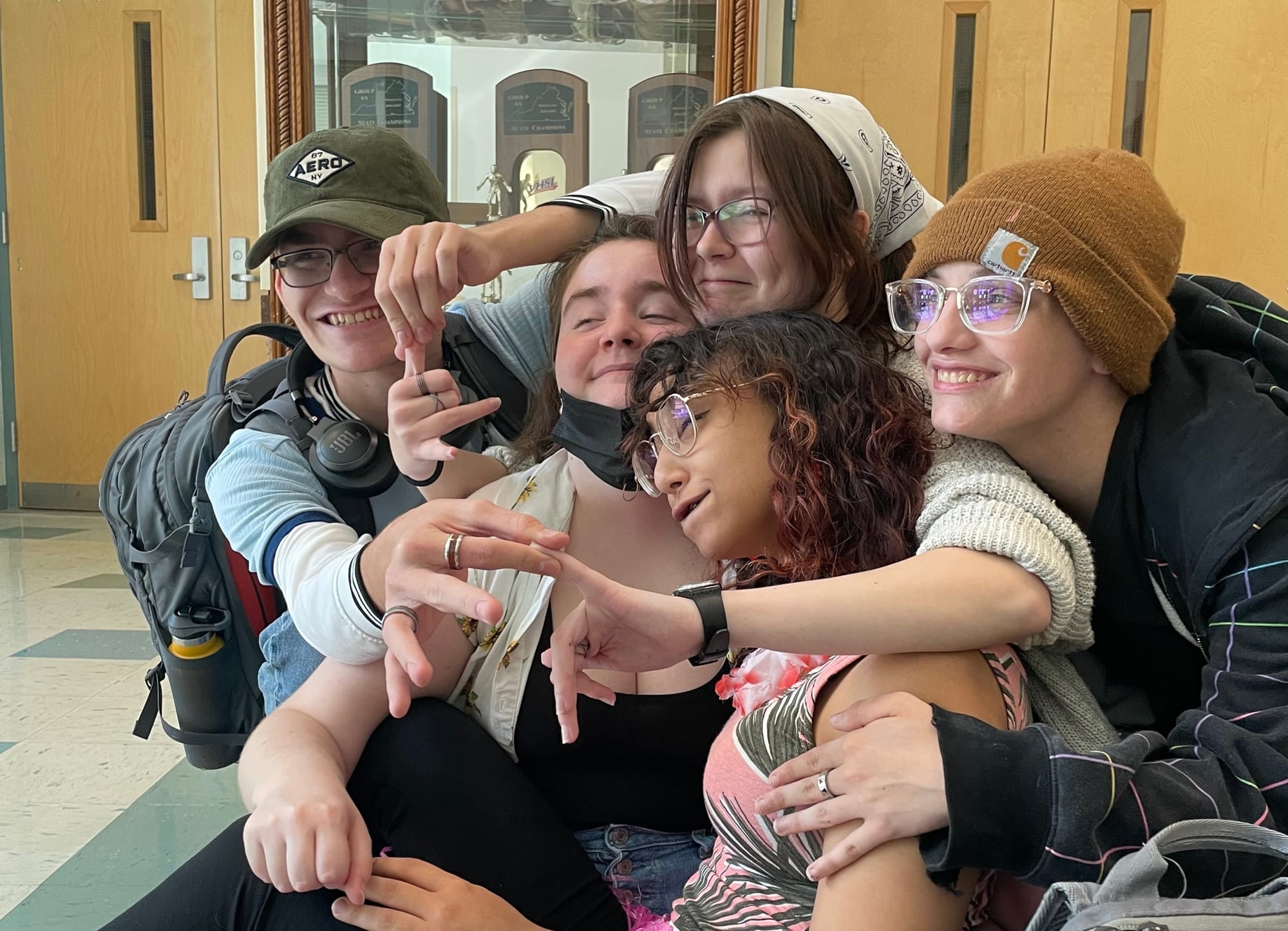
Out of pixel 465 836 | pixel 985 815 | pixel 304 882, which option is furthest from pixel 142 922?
pixel 985 815

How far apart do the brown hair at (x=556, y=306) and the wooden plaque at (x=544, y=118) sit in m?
2.36

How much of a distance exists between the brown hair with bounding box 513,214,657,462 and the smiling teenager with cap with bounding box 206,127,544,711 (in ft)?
0.22

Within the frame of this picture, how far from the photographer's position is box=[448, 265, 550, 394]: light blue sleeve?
1.66 meters

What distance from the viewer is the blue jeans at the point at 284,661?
1.42 metres

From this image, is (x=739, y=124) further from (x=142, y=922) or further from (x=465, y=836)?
(x=142, y=922)

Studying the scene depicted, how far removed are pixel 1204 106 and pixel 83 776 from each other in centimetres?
391

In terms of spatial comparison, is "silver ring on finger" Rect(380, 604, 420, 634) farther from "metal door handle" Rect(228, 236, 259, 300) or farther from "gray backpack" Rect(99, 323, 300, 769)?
"metal door handle" Rect(228, 236, 259, 300)

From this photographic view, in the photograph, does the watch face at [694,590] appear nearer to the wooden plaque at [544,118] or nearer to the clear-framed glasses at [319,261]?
the clear-framed glasses at [319,261]

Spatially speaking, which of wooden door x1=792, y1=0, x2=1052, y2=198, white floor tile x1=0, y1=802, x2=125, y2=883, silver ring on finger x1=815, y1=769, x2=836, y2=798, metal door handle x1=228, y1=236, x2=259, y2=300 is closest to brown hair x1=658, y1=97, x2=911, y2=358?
silver ring on finger x1=815, y1=769, x2=836, y2=798

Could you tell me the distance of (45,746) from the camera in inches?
95.3

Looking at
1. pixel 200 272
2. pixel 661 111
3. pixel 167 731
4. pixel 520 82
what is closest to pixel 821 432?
pixel 167 731

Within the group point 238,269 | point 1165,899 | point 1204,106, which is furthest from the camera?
point 238,269

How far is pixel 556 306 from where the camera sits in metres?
1.51

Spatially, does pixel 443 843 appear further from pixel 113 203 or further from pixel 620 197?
pixel 113 203
